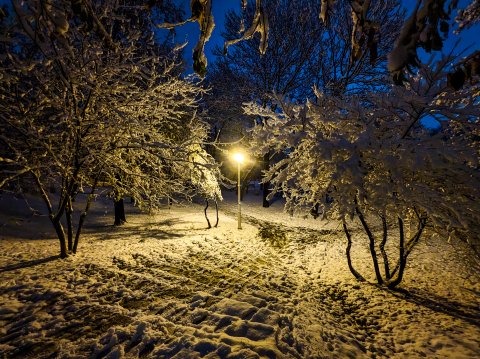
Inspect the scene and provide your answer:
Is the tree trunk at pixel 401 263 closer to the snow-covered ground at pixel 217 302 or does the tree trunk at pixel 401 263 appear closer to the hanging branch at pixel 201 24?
the snow-covered ground at pixel 217 302

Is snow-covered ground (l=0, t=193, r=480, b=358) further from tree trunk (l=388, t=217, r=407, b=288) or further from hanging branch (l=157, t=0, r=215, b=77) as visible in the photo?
hanging branch (l=157, t=0, r=215, b=77)

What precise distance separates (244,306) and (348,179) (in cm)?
291

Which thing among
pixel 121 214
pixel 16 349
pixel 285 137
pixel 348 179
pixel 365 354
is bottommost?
pixel 365 354

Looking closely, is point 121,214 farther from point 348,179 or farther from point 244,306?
point 348,179

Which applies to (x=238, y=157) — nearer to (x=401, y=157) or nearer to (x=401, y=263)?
(x=401, y=263)

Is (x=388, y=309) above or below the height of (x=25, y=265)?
below

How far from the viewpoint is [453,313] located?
4820 millimetres

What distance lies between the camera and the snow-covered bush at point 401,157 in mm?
3996

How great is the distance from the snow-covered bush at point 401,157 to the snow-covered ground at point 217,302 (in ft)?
3.14

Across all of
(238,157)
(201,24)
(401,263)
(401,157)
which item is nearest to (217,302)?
(401,157)

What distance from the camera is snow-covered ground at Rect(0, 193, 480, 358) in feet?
11.3

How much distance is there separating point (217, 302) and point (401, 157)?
4.11 meters

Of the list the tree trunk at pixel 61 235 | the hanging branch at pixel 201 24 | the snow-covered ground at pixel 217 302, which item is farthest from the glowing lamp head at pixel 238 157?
the hanging branch at pixel 201 24

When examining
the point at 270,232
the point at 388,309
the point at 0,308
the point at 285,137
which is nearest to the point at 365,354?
the point at 388,309
